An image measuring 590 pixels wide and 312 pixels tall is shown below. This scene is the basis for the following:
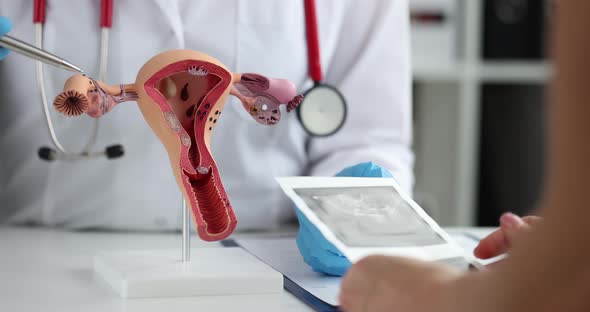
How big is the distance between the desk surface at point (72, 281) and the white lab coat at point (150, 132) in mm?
63

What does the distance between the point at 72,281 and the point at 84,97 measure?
0.55 feet

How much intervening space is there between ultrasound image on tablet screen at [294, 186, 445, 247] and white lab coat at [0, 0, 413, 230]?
30 cm

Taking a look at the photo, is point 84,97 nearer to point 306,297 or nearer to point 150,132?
point 306,297

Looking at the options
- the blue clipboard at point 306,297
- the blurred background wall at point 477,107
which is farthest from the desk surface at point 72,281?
the blurred background wall at point 477,107

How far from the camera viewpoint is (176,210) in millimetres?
900

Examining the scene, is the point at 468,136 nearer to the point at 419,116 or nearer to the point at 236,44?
the point at 419,116

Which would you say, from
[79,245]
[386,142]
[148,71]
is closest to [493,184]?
[386,142]

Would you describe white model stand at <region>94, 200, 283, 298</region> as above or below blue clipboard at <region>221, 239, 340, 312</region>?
above

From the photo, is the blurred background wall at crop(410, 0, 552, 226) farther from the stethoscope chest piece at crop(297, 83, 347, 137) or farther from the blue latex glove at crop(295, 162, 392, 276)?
the blue latex glove at crop(295, 162, 392, 276)

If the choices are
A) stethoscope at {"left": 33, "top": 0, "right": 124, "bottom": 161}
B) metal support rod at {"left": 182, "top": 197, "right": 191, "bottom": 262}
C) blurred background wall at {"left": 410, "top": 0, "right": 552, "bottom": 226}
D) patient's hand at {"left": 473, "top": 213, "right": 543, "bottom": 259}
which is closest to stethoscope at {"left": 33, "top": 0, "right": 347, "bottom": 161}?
stethoscope at {"left": 33, "top": 0, "right": 124, "bottom": 161}

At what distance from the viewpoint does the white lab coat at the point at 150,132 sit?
86 cm

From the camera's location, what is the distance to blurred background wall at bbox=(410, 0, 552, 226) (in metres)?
2.18

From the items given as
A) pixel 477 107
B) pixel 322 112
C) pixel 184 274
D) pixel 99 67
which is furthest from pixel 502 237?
pixel 477 107

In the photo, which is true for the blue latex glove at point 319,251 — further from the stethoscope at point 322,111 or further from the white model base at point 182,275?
the stethoscope at point 322,111
